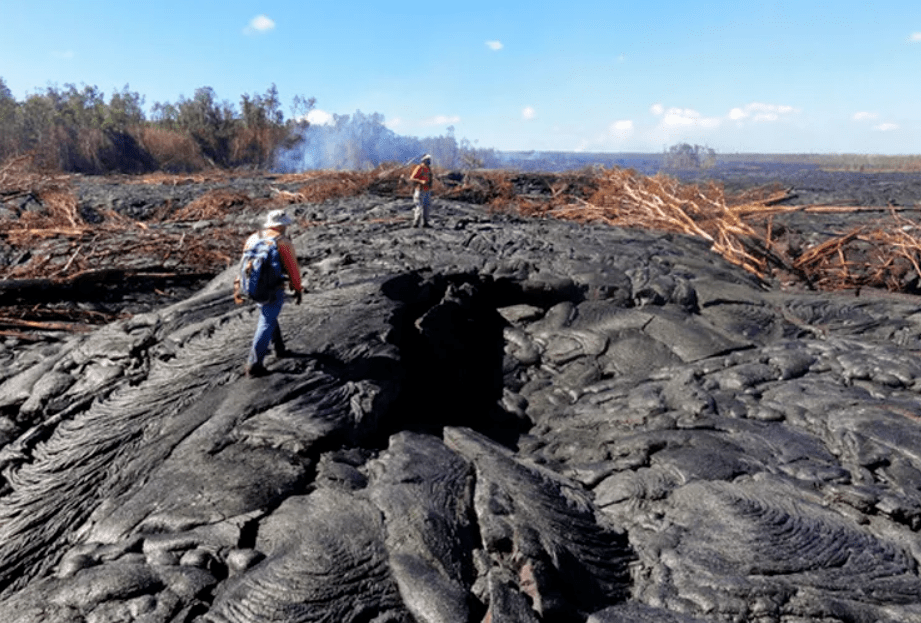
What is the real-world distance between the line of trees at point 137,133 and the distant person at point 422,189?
650 inches

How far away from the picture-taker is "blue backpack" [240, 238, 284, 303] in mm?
3730

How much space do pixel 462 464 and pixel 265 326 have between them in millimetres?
1500

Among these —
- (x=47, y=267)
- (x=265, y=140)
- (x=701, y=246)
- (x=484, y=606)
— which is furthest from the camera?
(x=265, y=140)

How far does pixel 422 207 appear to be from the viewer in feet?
28.1

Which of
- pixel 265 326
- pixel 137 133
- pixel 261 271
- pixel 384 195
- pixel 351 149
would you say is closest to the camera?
pixel 261 271

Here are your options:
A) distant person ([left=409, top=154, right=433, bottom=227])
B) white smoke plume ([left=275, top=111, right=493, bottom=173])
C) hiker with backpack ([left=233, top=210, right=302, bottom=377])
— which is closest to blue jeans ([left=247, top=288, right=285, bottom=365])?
hiker with backpack ([left=233, top=210, right=302, bottom=377])

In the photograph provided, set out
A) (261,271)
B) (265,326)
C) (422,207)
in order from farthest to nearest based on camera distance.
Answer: (422,207)
(265,326)
(261,271)

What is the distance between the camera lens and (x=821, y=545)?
9.61 ft

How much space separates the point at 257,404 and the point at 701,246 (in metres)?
6.70

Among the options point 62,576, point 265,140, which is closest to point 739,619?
point 62,576

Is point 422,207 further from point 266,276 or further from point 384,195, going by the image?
point 266,276

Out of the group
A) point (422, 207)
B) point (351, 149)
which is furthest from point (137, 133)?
point (422, 207)

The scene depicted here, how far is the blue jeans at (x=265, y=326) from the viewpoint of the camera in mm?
3840

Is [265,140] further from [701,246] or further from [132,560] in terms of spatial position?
[132,560]
